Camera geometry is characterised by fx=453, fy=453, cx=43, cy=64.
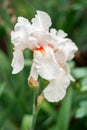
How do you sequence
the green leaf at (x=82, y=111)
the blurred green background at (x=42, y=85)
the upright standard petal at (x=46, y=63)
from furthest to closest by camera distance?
the blurred green background at (x=42, y=85) → the green leaf at (x=82, y=111) → the upright standard petal at (x=46, y=63)

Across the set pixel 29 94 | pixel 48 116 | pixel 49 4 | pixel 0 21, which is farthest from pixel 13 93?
pixel 49 4

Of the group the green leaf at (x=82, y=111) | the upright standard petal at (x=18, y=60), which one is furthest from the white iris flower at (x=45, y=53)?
the green leaf at (x=82, y=111)

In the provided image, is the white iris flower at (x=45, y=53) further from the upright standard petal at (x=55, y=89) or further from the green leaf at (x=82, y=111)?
the green leaf at (x=82, y=111)

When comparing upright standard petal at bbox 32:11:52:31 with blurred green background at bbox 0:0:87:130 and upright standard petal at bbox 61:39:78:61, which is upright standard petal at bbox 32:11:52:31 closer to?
upright standard petal at bbox 61:39:78:61

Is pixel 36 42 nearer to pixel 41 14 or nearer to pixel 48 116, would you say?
pixel 41 14

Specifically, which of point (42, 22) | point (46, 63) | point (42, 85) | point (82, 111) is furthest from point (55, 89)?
point (42, 85)

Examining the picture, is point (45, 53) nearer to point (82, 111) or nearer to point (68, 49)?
point (68, 49)
